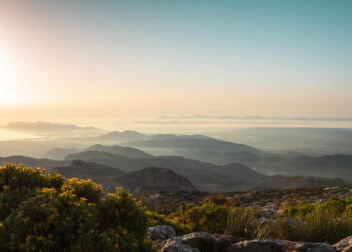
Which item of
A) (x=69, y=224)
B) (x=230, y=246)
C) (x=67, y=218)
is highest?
(x=67, y=218)

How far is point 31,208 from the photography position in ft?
16.1

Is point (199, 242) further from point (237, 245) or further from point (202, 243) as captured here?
point (237, 245)

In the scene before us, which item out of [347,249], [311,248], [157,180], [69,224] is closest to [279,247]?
[311,248]

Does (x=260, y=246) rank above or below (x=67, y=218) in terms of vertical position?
below

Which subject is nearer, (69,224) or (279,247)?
(69,224)

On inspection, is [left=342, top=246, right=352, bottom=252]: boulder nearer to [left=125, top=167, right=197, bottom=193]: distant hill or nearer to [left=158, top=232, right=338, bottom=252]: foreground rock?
[left=158, top=232, right=338, bottom=252]: foreground rock

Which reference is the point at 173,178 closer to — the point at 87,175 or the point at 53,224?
the point at 87,175

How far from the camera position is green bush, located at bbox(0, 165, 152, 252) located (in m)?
4.72

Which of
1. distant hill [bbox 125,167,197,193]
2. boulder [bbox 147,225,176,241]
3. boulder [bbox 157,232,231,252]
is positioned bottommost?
distant hill [bbox 125,167,197,193]

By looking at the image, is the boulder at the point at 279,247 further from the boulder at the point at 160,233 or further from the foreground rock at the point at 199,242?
the boulder at the point at 160,233

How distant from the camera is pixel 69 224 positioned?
4883 mm

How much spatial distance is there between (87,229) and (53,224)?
525 millimetres

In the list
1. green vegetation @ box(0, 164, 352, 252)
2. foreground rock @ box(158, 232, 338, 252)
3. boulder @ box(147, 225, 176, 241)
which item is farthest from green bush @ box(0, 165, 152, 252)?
boulder @ box(147, 225, 176, 241)

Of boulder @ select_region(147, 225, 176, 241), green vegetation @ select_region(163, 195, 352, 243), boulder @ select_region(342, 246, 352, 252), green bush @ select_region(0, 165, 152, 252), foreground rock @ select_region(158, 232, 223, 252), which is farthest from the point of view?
green vegetation @ select_region(163, 195, 352, 243)
